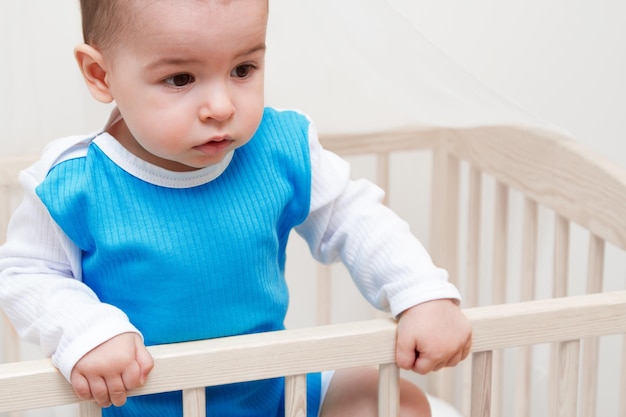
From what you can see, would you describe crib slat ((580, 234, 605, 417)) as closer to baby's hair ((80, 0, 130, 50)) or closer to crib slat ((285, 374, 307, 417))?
crib slat ((285, 374, 307, 417))

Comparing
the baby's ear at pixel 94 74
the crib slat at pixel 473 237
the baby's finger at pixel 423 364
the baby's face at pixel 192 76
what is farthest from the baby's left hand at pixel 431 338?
the crib slat at pixel 473 237

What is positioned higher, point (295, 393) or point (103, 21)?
point (103, 21)

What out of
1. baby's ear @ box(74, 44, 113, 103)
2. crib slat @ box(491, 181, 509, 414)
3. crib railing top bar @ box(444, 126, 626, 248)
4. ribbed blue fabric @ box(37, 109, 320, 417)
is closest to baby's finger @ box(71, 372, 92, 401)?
ribbed blue fabric @ box(37, 109, 320, 417)

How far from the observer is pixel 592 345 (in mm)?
1308

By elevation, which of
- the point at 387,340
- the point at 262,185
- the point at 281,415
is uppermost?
the point at 262,185

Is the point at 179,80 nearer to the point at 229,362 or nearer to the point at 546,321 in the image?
the point at 229,362

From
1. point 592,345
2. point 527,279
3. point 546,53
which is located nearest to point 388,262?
point 592,345

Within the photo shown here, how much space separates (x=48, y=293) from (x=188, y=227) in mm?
149

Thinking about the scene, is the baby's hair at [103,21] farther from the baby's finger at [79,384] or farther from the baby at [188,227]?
the baby's finger at [79,384]

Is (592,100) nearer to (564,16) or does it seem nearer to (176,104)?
(564,16)

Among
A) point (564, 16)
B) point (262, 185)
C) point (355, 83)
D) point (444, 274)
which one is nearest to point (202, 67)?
point (262, 185)

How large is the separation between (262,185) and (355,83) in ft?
1.33

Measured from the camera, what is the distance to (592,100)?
67.3 inches

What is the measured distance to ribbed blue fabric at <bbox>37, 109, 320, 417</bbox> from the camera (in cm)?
104
